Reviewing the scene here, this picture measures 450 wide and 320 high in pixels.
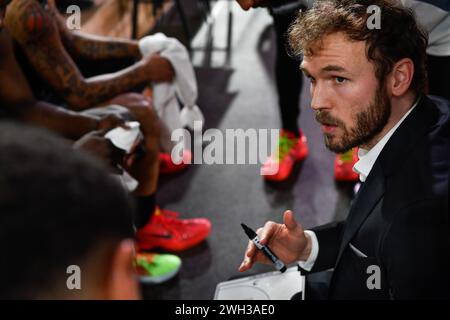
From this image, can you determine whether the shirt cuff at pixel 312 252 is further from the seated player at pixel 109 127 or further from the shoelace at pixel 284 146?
the shoelace at pixel 284 146

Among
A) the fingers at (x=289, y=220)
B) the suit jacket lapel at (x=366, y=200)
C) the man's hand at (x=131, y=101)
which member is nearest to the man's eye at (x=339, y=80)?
the suit jacket lapel at (x=366, y=200)

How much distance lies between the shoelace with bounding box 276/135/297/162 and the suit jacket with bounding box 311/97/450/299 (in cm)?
145

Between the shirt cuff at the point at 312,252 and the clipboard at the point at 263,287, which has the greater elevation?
the shirt cuff at the point at 312,252

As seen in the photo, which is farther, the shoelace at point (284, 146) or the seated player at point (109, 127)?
the shoelace at point (284, 146)

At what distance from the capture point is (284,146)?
275 cm

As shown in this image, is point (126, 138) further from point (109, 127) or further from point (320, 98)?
point (320, 98)

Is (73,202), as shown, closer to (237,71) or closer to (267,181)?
(267,181)

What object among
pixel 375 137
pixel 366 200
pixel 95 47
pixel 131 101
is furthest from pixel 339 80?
pixel 95 47

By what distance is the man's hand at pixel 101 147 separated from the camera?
1771 mm

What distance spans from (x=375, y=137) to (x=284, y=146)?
146 cm

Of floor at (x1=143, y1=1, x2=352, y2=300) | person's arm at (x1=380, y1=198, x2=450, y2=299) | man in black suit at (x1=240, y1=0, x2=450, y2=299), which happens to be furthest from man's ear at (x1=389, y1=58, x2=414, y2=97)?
floor at (x1=143, y1=1, x2=352, y2=300)

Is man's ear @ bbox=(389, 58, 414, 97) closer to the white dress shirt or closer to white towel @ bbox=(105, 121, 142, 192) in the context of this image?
the white dress shirt
